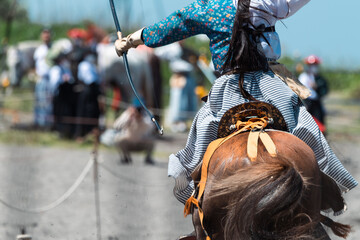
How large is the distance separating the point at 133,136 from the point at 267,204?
6632mm

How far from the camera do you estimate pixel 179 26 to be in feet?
11.2

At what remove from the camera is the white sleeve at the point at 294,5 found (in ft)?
10.9

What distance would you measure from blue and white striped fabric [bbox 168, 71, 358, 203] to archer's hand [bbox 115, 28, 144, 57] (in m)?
0.55

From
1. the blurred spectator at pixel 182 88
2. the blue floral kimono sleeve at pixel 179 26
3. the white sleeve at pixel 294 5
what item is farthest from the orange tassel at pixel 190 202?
the blurred spectator at pixel 182 88

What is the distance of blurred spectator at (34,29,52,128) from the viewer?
40.6 ft

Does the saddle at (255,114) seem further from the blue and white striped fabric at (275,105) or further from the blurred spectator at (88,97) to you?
the blurred spectator at (88,97)

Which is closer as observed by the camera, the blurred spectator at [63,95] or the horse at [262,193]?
the horse at [262,193]

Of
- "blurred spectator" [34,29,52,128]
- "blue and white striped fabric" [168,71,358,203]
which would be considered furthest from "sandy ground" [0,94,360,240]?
"blurred spectator" [34,29,52,128]

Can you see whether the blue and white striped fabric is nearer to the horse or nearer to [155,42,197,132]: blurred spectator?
the horse

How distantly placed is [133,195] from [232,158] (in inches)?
171

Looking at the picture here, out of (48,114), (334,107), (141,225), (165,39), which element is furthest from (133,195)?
(334,107)

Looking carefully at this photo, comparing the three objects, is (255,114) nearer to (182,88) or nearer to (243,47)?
(243,47)

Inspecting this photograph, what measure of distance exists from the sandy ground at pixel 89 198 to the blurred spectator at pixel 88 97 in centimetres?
115

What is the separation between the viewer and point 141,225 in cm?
588
